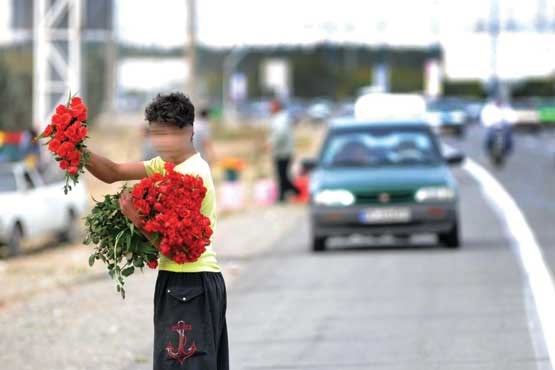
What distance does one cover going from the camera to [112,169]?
634 centimetres

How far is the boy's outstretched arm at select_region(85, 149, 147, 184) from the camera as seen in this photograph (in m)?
6.24

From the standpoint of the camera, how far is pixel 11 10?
34.6 meters

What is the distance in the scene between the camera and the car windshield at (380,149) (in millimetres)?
19016

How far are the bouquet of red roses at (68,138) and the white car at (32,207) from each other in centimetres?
1630

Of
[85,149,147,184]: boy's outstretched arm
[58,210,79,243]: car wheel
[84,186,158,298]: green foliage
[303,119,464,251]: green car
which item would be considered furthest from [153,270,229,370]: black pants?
[58,210,79,243]: car wheel

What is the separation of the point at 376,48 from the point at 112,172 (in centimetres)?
15973

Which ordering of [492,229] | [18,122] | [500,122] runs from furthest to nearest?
[18,122] < [500,122] < [492,229]

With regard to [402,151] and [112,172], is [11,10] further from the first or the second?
[112,172]

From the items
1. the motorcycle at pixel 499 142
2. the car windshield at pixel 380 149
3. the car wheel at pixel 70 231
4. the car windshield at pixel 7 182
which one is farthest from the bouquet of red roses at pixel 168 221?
the motorcycle at pixel 499 142

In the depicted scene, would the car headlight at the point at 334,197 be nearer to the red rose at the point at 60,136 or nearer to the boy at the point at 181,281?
the boy at the point at 181,281

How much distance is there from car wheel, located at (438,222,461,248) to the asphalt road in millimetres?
192

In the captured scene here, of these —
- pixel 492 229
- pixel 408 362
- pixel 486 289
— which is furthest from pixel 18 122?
pixel 408 362

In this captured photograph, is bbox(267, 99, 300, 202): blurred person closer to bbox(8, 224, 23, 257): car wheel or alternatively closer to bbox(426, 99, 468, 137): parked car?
bbox(8, 224, 23, 257): car wheel

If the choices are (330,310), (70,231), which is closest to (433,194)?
(330,310)
